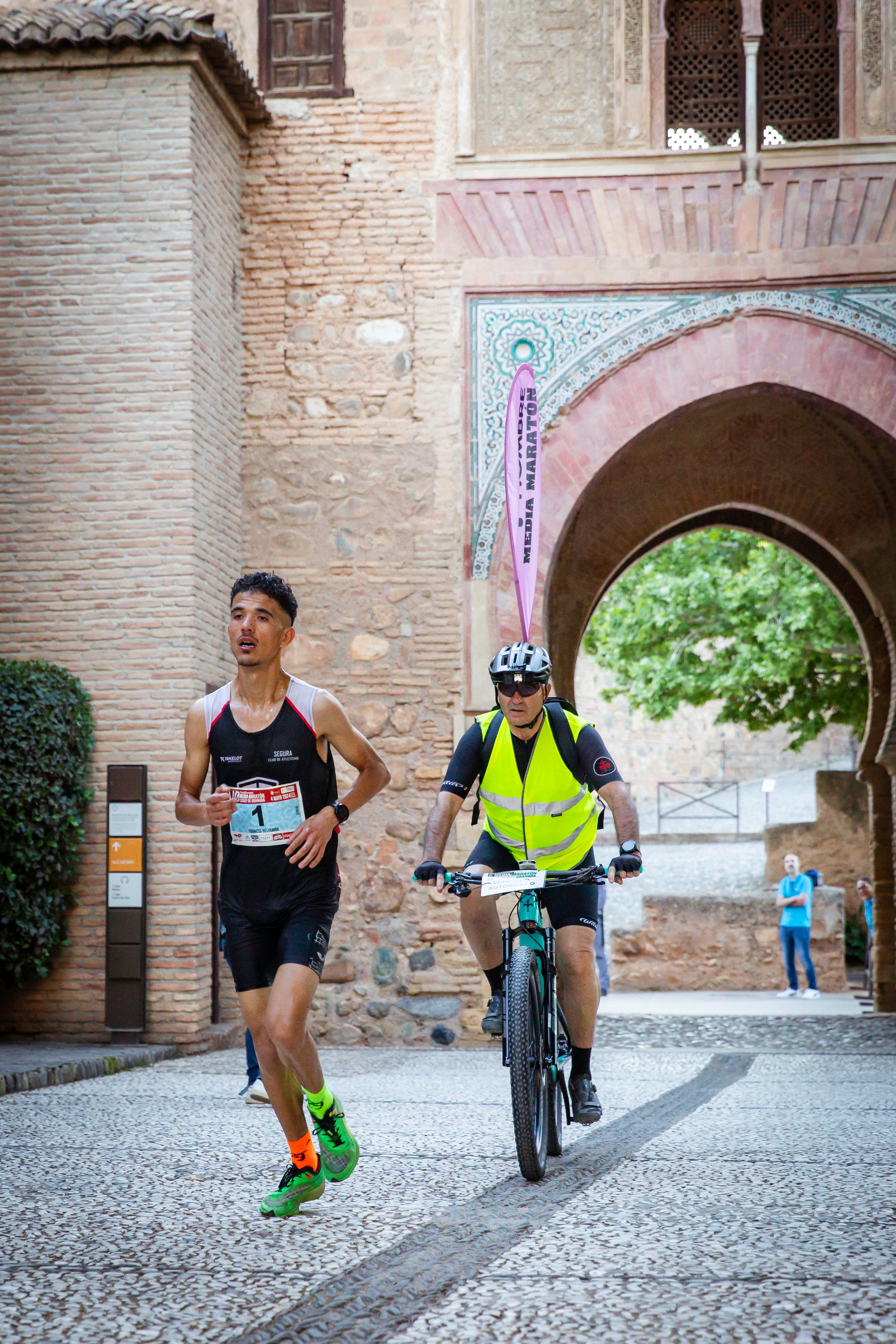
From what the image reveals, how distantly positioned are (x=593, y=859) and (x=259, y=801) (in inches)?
60.6

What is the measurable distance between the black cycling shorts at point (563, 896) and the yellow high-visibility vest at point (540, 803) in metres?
0.07

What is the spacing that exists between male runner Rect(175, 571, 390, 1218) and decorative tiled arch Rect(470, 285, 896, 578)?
23.2 feet

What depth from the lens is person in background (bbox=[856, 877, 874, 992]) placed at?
1650 cm

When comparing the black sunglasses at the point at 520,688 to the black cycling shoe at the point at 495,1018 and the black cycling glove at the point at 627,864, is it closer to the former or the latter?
the black cycling glove at the point at 627,864

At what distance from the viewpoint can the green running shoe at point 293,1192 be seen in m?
4.07

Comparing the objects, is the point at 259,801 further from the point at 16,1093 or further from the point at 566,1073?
the point at 16,1093

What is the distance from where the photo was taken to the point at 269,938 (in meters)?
4.25

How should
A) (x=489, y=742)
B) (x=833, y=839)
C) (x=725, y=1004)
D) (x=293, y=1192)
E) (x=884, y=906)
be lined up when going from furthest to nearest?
(x=833, y=839), (x=725, y=1004), (x=884, y=906), (x=489, y=742), (x=293, y=1192)

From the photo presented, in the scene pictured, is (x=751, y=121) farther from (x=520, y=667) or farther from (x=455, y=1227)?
(x=455, y=1227)

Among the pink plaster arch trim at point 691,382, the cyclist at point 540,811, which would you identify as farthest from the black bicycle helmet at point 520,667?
the pink plaster arch trim at point 691,382

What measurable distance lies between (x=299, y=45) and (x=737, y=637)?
11.9 meters

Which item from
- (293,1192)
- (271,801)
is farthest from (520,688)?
(293,1192)

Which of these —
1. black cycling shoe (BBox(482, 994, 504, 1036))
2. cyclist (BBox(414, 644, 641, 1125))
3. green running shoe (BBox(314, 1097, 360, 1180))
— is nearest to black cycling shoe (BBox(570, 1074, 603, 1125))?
cyclist (BBox(414, 644, 641, 1125))

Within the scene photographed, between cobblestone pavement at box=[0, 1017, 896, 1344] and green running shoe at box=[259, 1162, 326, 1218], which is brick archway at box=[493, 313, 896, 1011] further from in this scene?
green running shoe at box=[259, 1162, 326, 1218]
